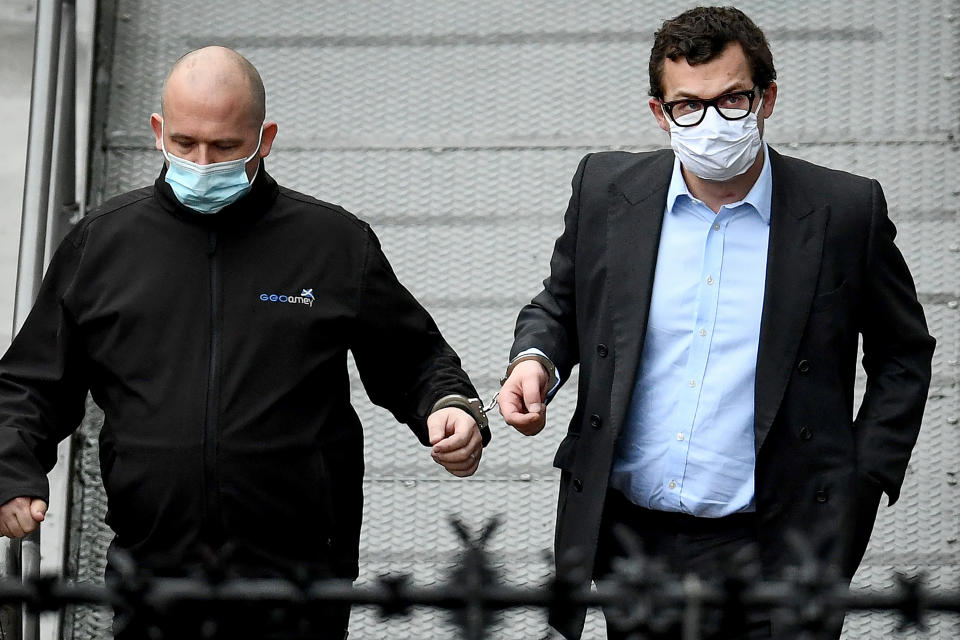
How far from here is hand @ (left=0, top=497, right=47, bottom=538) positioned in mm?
2832

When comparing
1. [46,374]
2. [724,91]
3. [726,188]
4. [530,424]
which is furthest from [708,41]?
[46,374]

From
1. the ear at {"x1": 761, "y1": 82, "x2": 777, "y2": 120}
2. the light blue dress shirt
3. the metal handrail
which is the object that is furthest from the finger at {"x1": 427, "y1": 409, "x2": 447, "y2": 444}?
the metal handrail

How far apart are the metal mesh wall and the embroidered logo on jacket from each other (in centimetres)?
158

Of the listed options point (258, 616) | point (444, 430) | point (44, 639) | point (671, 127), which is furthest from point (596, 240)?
point (44, 639)

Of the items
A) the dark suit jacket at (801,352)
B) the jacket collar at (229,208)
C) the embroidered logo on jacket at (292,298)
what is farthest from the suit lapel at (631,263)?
the jacket collar at (229,208)

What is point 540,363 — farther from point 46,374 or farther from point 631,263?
point 46,374

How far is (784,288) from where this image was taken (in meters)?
2.97

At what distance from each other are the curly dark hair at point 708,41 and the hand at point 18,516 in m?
1.44

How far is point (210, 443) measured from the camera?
2945mm

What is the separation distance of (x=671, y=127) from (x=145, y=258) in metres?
1.07

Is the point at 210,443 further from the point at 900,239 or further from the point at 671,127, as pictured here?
the point at 900,239

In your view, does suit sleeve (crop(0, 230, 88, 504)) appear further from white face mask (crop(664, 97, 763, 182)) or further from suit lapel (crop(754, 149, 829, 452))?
suit lapel (crop(754, 149, 829, 452))

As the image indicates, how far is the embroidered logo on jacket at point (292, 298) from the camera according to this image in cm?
302

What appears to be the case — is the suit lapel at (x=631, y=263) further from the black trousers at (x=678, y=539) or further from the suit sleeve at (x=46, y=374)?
the suit sleeve at (x=46, y=374)
